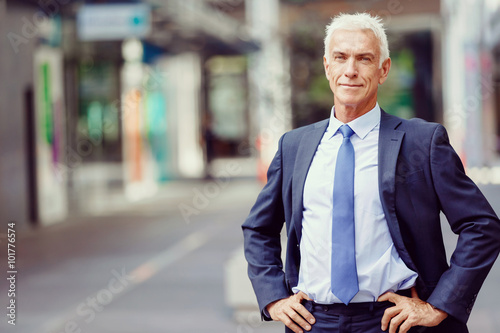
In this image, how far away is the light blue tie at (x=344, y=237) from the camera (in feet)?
7.10

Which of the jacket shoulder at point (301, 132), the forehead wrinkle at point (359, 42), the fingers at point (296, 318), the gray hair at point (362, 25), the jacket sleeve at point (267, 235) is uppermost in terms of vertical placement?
the gray hair at point (362, 25)

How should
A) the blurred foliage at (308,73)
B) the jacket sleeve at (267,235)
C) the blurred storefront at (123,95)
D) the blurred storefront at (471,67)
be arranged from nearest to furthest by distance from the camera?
the jacket sleeve at (267,235) < the blurred foliage at (308,73) < the blurred storefront at (123,95) < the blurred storefront at (471,67)

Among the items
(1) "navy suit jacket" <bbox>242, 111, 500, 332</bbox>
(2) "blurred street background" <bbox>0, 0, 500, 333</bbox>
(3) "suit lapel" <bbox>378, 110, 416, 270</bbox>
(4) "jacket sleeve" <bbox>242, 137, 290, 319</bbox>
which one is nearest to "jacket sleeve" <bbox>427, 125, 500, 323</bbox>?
(1) "navy suit jacket" <bbox>242, 111, 500, 332</bbox>

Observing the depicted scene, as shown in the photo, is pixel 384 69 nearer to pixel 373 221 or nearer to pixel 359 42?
pixel 359 42

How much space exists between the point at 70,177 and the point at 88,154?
53.7 inches

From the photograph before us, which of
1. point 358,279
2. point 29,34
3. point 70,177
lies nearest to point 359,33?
point 358,279

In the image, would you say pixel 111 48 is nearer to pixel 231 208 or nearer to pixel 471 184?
pixel 231 208

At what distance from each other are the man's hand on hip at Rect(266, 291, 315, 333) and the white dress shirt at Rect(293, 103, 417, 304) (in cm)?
4

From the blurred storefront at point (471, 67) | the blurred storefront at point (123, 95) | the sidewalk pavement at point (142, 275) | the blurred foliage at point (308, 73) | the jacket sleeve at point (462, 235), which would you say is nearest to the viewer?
the jacket sleeve at point (462, 235)

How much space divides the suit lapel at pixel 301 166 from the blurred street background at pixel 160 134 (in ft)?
12.4

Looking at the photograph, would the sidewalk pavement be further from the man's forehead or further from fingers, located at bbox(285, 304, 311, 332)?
the man's forehead

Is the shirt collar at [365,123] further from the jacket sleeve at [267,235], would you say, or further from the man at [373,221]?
the jacket sleeve at [267,235]

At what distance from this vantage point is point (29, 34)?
12992 millimetres

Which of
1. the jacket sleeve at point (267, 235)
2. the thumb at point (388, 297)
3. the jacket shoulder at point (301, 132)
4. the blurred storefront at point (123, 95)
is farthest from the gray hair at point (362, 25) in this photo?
the blurred storefront at point (123, 95)
